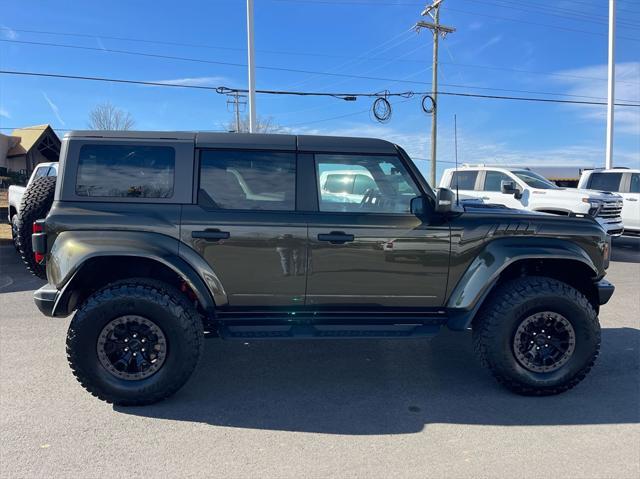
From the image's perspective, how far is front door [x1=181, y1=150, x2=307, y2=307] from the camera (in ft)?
11.8

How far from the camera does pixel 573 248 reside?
3.84 meters

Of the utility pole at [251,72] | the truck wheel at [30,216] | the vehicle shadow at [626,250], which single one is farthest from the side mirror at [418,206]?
the utility pole at [251,72]

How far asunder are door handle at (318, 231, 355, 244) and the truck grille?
9.11m

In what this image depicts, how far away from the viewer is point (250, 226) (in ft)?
11.8

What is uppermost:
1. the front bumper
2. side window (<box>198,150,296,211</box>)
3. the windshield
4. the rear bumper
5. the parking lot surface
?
the windshield

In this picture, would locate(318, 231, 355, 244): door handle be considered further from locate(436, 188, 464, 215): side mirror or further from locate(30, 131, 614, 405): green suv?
locate(436, 188, 464, 215): side mirror

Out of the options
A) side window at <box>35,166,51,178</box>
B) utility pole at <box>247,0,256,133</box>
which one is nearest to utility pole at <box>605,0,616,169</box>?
utility pole at <box>247,0,256,133</box>

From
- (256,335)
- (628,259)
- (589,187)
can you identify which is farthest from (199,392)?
(589,187)

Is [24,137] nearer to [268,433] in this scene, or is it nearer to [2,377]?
[2,377]

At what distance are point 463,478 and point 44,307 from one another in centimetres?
314

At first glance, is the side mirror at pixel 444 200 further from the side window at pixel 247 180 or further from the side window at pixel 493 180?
the side window at pixel 493 180

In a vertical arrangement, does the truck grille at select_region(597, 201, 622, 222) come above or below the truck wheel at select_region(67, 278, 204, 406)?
above

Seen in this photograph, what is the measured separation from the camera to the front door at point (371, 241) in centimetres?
368

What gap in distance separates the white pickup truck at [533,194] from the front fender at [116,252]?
7.95 metres
